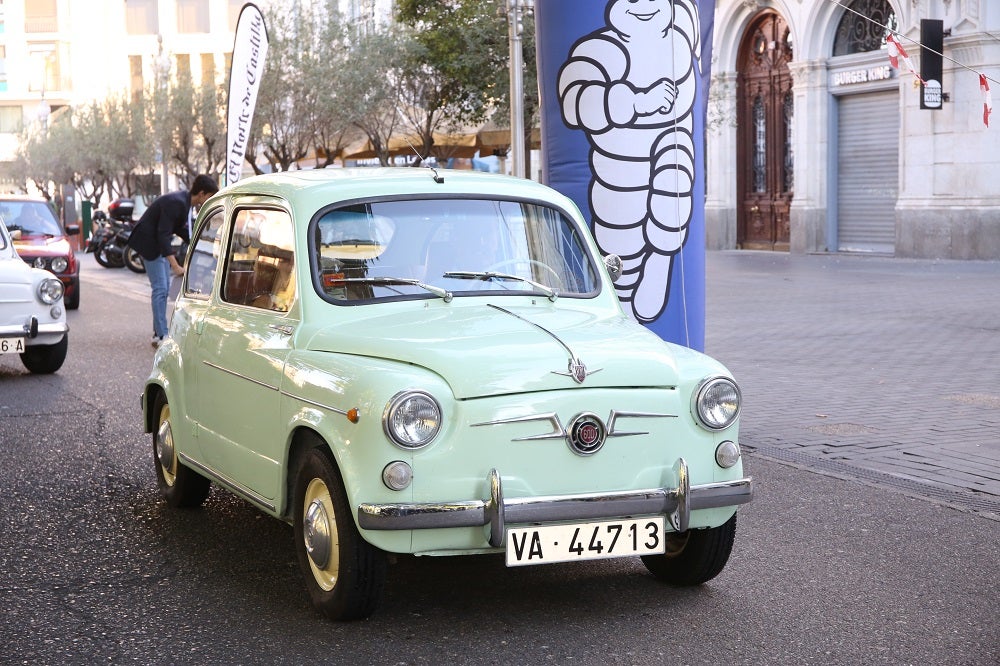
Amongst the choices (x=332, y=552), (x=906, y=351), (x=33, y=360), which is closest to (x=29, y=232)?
(x=33, y=360)

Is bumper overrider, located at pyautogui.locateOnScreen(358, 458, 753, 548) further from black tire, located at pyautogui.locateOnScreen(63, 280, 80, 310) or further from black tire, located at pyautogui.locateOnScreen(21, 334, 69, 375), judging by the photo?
black tire, located at pyautogui.locateOnScreen(63, 280, 80, 310)

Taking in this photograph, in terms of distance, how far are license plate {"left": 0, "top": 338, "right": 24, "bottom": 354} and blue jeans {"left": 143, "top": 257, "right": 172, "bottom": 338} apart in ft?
8.60

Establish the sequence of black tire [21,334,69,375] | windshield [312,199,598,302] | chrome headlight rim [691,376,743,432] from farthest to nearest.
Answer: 1. black tire [21,334,69,375]
2. windshield [312,199,598,302]
3. chrome headlight rim [691,376,743,432]

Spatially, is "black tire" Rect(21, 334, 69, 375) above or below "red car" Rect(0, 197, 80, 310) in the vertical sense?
below

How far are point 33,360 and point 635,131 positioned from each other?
610 cm

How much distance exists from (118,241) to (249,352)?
26.6m

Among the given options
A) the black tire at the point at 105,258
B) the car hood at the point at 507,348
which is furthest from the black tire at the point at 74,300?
the car hood at the point at 507,348

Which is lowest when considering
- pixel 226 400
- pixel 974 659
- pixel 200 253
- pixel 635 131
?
pixel 974 659

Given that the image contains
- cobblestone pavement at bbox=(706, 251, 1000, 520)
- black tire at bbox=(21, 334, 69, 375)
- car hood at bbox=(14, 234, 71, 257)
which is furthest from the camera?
car hood at bbox=(14, 234, 71, 257)

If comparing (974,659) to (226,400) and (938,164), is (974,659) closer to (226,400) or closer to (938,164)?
(226,400)

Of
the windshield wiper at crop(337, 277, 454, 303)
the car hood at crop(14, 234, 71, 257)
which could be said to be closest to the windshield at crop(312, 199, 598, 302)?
the windshield wiper at crop(337, 277, 454, 303)

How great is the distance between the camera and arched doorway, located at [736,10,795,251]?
30516 mm

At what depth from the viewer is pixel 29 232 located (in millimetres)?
18594

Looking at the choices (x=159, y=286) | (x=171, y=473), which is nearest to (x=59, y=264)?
(x=159, y=286)
